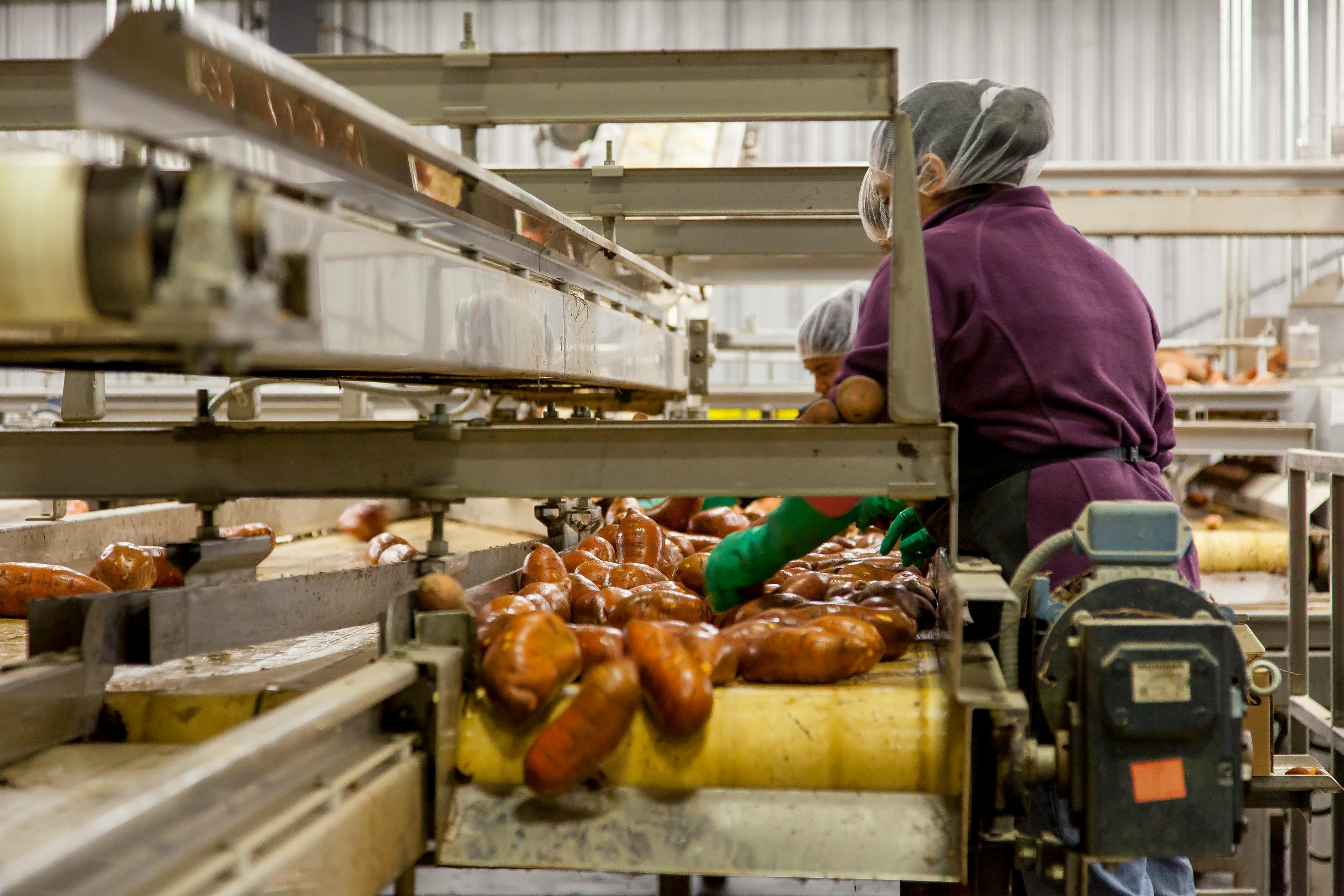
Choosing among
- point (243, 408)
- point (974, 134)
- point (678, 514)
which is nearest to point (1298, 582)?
point (678, 514)

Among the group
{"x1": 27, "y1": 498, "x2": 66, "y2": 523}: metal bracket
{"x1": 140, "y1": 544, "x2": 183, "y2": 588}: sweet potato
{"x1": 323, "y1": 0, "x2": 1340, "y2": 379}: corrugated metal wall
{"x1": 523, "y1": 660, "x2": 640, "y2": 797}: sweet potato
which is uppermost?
{"x1": 323, "y1": 0, "x2": 1340, "y2": 379}: corrugated metal wall

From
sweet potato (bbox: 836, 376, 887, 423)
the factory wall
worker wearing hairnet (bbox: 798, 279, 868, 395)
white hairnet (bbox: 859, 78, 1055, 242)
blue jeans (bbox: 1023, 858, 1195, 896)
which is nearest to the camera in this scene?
sweet potato (bbox: 836, 376, 887, 423)

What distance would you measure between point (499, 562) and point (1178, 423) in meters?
3.92

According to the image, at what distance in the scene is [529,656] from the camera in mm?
1299

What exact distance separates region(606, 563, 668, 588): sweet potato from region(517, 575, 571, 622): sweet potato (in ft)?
0.50

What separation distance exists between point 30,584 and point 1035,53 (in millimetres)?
11411

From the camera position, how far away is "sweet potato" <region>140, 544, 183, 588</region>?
7.32ft

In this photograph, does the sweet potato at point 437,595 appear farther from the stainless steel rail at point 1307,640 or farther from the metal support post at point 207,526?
the stainless steel rail at point 1307,640

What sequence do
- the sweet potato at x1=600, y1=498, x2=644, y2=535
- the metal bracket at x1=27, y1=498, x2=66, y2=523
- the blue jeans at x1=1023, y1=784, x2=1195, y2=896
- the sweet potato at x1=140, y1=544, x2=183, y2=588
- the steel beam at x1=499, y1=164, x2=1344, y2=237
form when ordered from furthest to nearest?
the steel beam at x1=499, y1=164, x2=1344, y2=237
the sweet potato at x1=600, y1=498, x2=644, y2=535
the metal bracket at x1=27, y1=498, x2=66, y2=523
the sweet potato at x1=140, y1=544, x2=183, y2=588
the blue jeans at x1=1023, y1=784, x2=1195, y2=896

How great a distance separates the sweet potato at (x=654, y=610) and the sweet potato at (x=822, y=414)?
1.32ft

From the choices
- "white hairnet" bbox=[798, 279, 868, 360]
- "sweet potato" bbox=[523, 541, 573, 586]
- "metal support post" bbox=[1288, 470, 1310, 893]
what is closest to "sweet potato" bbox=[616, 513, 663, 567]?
"sweet potato" bbox=[523, 541, 573, 586]

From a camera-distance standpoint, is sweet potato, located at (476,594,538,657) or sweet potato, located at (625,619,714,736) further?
sweet potato, located at (476,594,538,657)

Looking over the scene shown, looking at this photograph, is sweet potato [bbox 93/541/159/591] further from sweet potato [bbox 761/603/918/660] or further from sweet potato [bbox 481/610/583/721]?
sweet potato [bbox 761/603/918/660]

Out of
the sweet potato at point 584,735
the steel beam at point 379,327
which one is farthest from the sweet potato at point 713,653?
the steel beam at point 379,327
